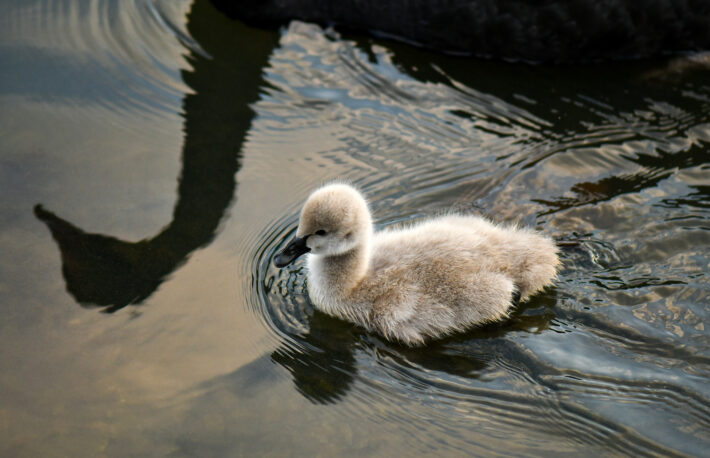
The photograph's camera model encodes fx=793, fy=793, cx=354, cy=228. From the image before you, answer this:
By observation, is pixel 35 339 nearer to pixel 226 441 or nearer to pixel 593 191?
pixel 226 441

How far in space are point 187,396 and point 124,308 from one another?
595 mm

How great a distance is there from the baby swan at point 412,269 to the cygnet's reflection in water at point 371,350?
0.16 ft

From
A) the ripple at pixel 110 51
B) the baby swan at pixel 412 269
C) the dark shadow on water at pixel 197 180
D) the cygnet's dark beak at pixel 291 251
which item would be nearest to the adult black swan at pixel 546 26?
the dark shadow on water at pixel 197 180

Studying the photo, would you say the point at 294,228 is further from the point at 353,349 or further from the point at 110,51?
the point at 110,51

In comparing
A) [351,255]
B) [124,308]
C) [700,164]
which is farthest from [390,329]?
[700,164]

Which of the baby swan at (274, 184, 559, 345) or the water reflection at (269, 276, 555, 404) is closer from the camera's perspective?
the water reflection at (269, 276, 555, 404)

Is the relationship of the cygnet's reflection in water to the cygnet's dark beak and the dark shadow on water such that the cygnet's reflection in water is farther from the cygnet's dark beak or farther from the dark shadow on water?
the dark shadow on water

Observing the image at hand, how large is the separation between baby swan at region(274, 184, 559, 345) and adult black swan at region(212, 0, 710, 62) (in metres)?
2.07

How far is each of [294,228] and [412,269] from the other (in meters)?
0.71

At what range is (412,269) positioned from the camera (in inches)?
138

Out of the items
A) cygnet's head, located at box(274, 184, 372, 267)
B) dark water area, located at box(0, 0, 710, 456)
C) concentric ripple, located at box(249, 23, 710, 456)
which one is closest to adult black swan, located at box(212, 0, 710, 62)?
dark water area, located at box(0, 0, 710, 456)

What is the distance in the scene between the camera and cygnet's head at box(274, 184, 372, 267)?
3.35m

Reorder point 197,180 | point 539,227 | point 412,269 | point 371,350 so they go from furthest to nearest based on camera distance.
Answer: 1. point 197,180
2. point 539,227
3. point 412,269
4. point 371,350

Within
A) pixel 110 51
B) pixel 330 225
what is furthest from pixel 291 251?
pixel 110 51
